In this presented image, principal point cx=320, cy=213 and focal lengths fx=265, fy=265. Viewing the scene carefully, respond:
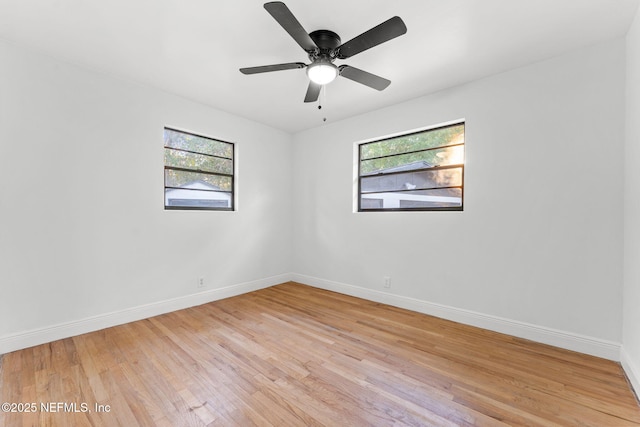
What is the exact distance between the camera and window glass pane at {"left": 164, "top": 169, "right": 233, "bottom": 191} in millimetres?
3312

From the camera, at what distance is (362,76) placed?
2.26 meters

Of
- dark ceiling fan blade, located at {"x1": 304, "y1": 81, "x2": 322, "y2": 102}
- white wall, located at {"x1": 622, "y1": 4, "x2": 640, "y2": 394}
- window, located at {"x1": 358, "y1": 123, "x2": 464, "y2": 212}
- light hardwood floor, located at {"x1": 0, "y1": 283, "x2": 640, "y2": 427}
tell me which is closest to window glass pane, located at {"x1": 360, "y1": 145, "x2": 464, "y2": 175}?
window, located at {"x1": 358, "y1": 123, "x2": 464, "y2": 212}

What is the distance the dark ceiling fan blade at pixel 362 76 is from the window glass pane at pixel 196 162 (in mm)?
2305

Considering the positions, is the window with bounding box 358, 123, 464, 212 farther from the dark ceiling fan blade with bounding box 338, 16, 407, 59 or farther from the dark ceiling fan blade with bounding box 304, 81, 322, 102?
the dark ceiling fan blade with bounding box 338, 16, 407, 59

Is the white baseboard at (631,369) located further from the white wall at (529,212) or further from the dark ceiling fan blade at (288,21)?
the dark ceiling fan blade at (288,21)

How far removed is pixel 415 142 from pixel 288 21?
227cm

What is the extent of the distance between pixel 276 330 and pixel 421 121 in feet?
9.59

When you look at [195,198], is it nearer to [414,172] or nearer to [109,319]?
[109,319]

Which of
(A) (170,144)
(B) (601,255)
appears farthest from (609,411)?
(A) (170,144)

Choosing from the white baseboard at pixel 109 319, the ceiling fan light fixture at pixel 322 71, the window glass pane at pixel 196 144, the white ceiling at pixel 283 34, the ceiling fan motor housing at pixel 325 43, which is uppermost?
the white ceiling at pixel 283 34

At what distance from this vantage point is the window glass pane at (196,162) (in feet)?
10.9

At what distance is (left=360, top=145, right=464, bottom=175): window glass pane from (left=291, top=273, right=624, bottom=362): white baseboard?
1.67m

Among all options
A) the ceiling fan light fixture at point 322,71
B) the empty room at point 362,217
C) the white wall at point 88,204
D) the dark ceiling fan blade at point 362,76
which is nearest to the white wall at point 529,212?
the empty room at point 362,217

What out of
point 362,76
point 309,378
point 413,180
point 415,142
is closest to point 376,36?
point 362,76
